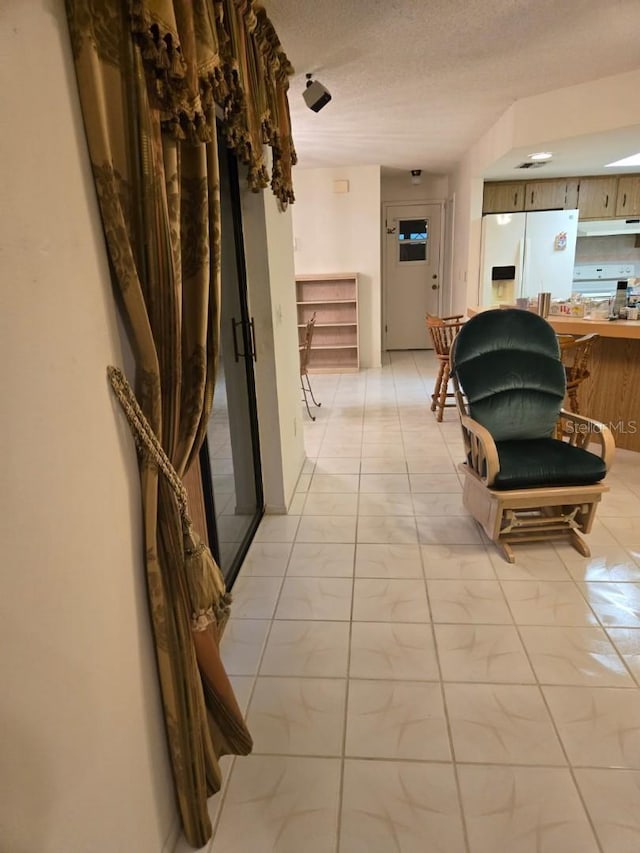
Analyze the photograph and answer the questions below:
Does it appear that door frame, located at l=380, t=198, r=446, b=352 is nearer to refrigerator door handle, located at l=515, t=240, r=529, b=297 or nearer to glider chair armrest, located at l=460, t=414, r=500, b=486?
refrigerator door handle, located at l=515, t=240, r=529, b=297

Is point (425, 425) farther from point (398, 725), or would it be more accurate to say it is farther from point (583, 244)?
point (583, 244)

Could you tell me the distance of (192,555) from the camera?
1.17m

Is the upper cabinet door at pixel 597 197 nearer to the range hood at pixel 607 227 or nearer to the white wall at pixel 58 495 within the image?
the range hood at pixel 607 227

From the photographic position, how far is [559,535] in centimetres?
260

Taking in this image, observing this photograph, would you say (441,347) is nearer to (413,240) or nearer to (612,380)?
(612,380)

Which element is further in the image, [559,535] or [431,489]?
[431,489]

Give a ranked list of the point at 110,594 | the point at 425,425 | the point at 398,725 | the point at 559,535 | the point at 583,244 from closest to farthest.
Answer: the point at 110,594
the point at 398,725
the point at 559,535
the point at 425,425
the point at 583,244

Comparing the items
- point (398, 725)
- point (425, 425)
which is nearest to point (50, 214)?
point (398, 725)

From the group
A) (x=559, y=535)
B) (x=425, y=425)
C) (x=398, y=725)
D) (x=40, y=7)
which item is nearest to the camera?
(x=40, y=7)

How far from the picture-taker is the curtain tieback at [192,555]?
1065 millimetres

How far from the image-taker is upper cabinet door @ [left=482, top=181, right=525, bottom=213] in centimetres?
590

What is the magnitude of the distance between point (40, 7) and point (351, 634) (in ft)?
6.63

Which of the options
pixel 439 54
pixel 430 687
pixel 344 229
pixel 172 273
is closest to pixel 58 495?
pixel 172 273

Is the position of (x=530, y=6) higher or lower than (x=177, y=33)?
higher
